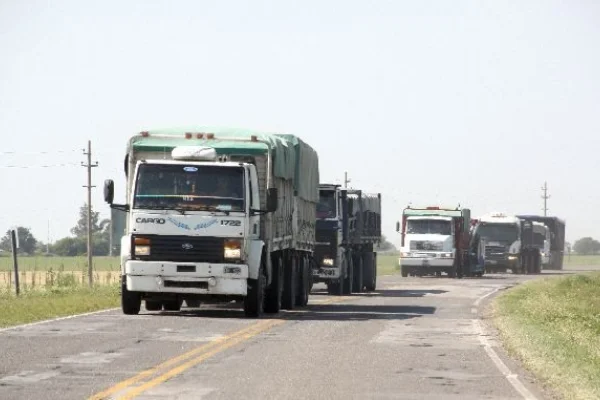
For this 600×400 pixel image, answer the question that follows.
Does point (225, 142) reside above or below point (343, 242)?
above

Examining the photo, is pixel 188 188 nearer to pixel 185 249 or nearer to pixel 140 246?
pixel 185 249

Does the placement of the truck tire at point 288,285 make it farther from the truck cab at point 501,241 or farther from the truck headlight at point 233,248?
the truck cab at point 501,241

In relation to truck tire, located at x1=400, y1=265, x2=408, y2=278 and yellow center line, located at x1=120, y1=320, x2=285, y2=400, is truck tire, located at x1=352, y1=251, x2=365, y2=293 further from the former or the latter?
truck tire, located at x1=400, y1=265, x2=408, y2=278

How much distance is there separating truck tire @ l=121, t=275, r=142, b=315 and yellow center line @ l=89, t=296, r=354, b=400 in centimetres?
320

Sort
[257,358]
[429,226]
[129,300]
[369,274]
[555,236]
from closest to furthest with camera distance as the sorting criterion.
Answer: [257,358] → [129,300] → [369,274] → [429,226] → [555,236]

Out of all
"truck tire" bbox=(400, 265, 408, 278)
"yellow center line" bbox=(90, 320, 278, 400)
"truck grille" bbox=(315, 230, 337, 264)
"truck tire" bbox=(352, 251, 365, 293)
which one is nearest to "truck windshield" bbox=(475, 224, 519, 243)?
"truck tire" bbox=(400, 265, 408, 278)

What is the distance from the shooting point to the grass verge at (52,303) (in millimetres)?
28328

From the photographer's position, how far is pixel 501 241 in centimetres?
7888

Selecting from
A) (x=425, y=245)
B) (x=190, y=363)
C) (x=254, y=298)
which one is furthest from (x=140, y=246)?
(x=425, y=245)

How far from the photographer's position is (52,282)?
4703 centimetres

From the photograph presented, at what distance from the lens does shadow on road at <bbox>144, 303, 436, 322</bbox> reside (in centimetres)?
2841

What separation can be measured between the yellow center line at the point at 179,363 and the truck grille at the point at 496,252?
5414 cm

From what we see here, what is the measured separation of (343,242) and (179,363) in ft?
80.1

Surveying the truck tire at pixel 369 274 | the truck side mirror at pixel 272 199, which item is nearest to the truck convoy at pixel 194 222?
the truck side mirror at pixel 272 199
